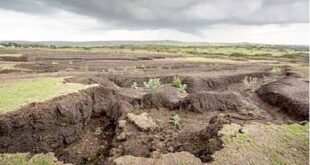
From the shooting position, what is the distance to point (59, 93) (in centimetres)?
1827

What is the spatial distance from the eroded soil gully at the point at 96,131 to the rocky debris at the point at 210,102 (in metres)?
0.51

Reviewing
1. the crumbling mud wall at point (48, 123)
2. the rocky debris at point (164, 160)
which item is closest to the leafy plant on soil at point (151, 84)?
the crumbling mud wall at point (48, 123)

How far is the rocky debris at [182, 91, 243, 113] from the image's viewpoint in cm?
2083

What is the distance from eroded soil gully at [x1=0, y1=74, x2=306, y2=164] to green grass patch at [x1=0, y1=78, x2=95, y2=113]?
0.52 metres

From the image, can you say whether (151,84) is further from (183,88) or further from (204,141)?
(204,141)

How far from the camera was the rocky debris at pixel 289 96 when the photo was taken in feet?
68.9

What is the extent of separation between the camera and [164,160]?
14859 mm

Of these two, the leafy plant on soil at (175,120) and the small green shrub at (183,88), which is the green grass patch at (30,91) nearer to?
the leafy plant on soil at (175,120)

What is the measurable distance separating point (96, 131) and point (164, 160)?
434 centimetres

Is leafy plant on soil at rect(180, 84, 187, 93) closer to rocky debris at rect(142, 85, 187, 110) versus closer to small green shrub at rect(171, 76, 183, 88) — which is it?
small green shrub at rect(171, 76, 183, 88)

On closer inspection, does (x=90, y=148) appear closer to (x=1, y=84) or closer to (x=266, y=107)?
(x=1, y=84)

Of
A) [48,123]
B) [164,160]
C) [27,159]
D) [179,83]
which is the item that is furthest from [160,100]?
[27,159]

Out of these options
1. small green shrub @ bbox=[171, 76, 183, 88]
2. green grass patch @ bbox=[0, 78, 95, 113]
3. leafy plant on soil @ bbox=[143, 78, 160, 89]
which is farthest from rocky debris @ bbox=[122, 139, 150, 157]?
small green shrub @ bbox=[171, 76, 183, 88]

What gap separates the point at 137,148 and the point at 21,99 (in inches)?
201
